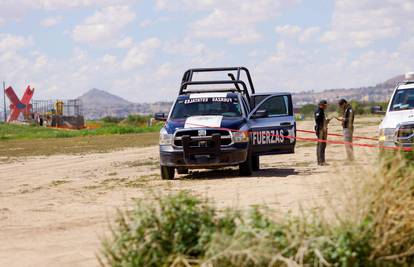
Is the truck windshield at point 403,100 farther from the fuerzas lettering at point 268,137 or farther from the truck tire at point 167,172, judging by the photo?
the truck tire at point 167,172

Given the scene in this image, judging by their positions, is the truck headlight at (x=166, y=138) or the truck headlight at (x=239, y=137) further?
the truck headlight at (x=166, y=138)

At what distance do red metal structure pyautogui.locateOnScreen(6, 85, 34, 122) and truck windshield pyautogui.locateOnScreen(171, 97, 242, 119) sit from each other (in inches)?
2561

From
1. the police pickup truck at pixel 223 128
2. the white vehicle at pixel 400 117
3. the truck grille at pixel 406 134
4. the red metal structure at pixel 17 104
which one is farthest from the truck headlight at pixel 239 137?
the red metal structure at pixel 17 104

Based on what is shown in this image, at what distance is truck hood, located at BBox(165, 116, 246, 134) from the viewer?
60.4 ft

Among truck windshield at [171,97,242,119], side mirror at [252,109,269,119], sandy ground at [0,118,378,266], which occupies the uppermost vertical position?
truck windshield at [171,97,242,119]

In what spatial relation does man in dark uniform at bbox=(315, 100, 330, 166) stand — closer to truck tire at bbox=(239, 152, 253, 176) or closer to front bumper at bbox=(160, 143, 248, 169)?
truck tire at bbox=(239, 152, 253, 176)

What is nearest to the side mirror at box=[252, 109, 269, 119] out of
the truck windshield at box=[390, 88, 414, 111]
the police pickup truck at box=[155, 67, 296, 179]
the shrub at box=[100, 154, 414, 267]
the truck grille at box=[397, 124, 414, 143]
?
the police pickup truck at box=[155, 67, 296, 179]

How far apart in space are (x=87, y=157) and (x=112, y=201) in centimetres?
1534

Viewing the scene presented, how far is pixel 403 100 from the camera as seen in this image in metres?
19.4

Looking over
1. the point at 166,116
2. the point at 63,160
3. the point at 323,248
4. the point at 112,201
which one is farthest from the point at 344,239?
the point at 63,160

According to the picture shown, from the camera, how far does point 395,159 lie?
6859 mm

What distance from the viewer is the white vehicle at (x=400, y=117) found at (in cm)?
1702

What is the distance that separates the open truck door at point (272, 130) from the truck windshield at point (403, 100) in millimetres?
2264

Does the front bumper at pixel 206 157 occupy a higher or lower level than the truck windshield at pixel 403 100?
lower
